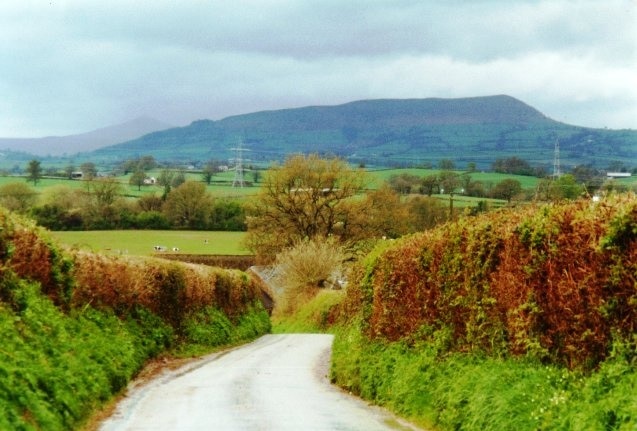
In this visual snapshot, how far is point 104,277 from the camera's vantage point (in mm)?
23047

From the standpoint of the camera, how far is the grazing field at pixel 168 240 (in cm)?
8220

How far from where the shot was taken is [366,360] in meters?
20.2

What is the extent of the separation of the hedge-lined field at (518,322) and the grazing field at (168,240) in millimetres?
63301

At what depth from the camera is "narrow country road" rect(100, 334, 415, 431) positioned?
46.2 ft

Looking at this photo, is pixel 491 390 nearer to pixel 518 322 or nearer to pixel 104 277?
pixel 518 322

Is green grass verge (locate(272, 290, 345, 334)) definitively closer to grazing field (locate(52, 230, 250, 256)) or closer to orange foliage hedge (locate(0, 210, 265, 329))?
orange foliage hedge (locate(0, 210, 265, 329))

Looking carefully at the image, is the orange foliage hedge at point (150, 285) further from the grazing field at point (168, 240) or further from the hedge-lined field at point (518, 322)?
the grazing field at point (168, 240)

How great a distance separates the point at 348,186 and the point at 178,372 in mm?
57160

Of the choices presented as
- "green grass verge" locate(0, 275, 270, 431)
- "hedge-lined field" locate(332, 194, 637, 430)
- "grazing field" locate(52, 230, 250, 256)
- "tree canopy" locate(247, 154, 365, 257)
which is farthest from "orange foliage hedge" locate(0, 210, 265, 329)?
"grazing field" locate(52, 230, 250, 256)

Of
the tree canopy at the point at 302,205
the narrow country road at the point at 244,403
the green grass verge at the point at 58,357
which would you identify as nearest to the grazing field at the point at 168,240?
the tree canopy at the point at 302,205

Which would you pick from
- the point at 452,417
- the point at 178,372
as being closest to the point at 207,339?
the point at 178,372

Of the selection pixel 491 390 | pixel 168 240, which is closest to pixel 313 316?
pixel 168 240

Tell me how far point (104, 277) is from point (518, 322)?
45.6 feet

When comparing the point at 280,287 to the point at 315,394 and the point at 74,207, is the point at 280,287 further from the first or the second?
the point at 315,394
